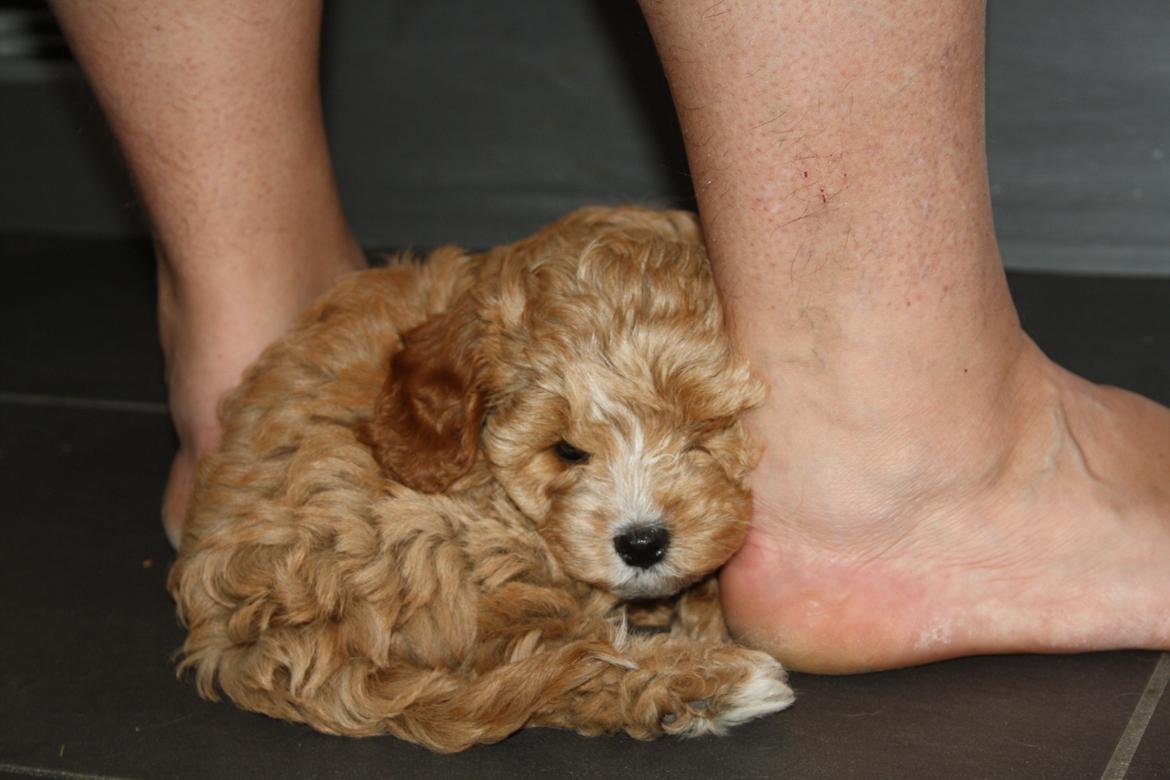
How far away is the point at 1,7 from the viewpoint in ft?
18.4

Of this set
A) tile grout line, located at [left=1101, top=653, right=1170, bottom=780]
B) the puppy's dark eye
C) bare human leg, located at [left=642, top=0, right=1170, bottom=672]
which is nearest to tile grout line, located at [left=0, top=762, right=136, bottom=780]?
the puppy's dark eye

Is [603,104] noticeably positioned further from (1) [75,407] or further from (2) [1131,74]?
(1) [75,407]

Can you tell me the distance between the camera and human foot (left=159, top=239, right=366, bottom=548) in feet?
9.21

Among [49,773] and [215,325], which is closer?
[49,773]

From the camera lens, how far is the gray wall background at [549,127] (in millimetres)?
4508

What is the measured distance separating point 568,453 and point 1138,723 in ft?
3.28

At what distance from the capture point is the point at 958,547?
2322mm

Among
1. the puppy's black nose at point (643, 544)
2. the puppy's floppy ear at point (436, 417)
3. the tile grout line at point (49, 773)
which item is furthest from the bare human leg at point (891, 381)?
the tile grout line at point (49, 773)

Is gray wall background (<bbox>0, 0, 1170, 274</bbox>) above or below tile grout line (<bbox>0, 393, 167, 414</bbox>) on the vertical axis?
above

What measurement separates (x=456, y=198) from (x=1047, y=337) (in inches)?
94.8

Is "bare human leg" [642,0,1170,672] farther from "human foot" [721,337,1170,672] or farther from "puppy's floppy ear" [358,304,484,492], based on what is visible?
"puppy's floppy ear" [358,304,484,492]

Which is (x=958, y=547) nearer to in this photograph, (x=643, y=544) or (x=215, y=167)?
(x=643, y=544)

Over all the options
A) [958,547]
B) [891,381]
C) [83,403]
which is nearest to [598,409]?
[891,381]

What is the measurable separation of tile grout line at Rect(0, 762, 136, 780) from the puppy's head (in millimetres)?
690
